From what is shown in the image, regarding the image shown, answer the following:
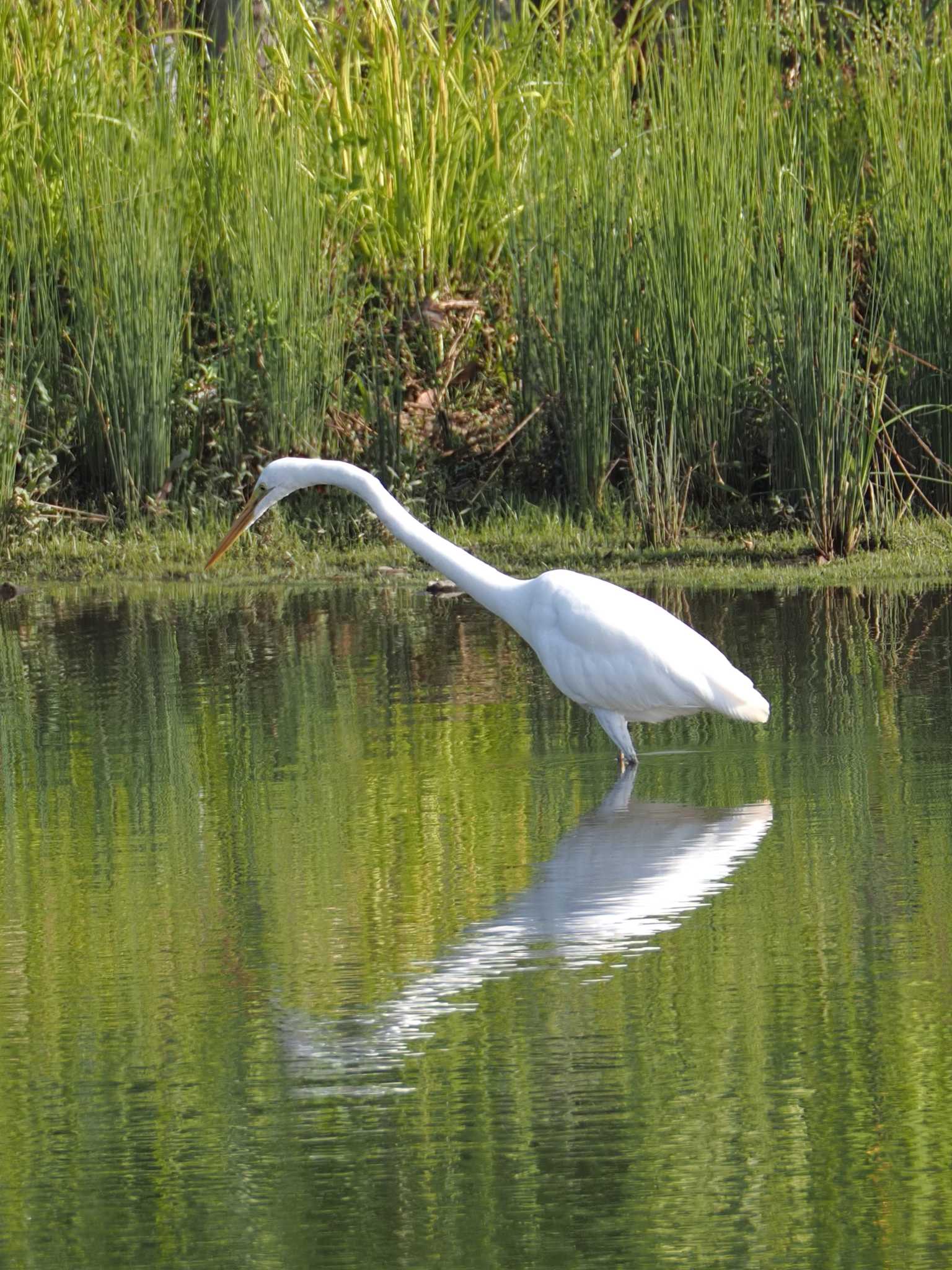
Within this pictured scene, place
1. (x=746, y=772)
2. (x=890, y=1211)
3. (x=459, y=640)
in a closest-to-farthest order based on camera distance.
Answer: (x=890, y=1211) < (x=746, y=772) < (x=459, y=640)

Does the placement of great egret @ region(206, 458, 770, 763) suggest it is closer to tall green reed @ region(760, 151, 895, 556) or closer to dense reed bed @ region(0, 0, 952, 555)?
tall green reed @ region(760, 151, 895, 556)

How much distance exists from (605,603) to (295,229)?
5.03m

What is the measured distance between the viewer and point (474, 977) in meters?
4.10

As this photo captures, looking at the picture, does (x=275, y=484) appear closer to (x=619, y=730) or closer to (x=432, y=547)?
(x=432, y=547)

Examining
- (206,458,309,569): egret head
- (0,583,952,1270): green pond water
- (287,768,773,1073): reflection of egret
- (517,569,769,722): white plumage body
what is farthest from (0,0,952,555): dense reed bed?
(287,768,773,1073): reflection of egret

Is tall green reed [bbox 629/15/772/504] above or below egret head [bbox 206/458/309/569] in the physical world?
above

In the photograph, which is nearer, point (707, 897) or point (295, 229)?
point (707, 897)

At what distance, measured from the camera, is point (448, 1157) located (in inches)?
128

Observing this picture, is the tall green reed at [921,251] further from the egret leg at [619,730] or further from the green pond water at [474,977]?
the egret leg at [619,730]

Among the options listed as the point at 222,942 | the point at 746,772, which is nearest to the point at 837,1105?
the point at 222,942

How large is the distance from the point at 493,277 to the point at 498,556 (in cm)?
249

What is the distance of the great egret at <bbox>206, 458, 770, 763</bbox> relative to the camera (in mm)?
5773

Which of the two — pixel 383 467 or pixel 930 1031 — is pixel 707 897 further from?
pixel 383 467

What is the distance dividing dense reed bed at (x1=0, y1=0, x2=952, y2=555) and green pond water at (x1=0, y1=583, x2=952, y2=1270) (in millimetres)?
3058
